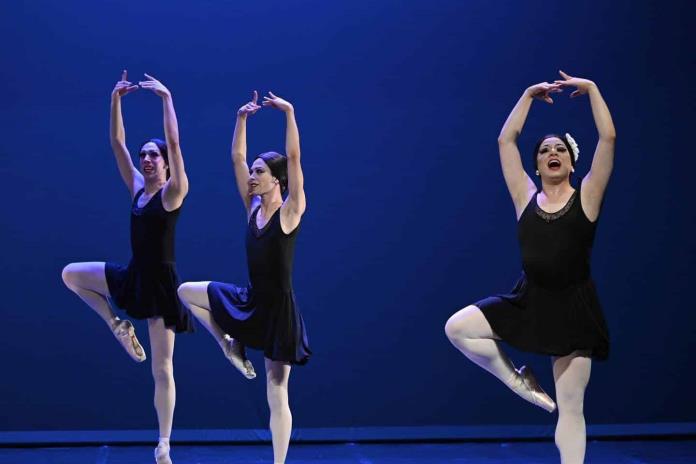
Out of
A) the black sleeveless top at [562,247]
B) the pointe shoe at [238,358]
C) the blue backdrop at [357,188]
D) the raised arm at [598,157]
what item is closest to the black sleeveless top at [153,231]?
the pointe shoe at [238,358]

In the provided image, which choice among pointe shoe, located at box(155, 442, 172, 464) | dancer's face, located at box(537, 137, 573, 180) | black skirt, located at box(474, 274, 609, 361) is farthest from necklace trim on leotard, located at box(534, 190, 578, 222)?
pointe shoe, located at box(155, 442, 172, 464)

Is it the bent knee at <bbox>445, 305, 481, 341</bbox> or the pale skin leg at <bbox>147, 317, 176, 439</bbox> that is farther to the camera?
the pale skin leg at <bbox>147, 317, 176, 439</bbox>

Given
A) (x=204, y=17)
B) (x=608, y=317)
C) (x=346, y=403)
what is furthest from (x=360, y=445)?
(x=204, y=17)

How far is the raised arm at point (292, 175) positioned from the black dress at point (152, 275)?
65cm

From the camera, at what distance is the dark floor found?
6094mm

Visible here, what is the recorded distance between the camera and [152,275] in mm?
5387

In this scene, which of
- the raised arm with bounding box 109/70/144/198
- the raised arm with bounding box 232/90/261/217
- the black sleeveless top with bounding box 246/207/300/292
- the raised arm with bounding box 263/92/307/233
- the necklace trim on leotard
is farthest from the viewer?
the raised arm with bounding box 109/70/144/198

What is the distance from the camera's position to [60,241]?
6637 millimetres

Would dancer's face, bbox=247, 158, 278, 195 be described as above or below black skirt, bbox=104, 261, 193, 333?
above

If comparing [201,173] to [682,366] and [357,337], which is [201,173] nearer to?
[357,337]

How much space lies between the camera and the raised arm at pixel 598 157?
4.55m

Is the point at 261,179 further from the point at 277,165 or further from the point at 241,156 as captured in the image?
the point at 241,156

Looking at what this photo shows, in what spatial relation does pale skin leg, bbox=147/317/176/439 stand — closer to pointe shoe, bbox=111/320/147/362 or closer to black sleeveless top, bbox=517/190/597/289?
pointe shoe, bbox=111/320/147/362

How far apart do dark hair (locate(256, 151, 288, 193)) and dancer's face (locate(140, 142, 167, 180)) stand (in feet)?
1.82
